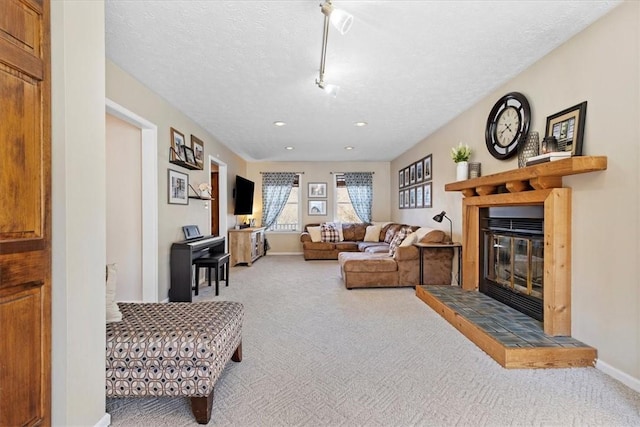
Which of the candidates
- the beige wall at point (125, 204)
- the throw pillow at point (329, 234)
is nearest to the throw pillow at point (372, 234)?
the throw pillow at point (329, 234)

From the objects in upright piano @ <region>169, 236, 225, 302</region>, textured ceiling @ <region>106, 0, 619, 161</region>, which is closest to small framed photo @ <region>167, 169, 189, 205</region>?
upright piano @ <region>169, 236, 225, 302</region>

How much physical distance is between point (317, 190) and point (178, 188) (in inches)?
181

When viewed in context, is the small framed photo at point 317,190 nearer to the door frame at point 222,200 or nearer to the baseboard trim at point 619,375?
the door frame at point 222,200

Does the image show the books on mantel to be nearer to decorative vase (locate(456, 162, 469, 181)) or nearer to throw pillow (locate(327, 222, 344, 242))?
decorative vase (locate(456, 162, 469, 181))

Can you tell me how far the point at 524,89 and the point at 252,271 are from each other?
493cm

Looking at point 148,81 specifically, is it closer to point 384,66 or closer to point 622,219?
point 384,66

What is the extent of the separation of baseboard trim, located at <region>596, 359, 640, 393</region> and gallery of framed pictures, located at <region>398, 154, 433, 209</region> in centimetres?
334

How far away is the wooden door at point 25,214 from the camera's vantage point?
1.14 metres

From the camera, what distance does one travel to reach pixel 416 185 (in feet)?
19.8

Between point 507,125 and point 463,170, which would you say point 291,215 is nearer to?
point 463,170

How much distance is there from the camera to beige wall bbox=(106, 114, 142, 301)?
11.4 feet

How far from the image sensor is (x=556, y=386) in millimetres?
1959

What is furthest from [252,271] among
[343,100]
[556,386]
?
[556,386]

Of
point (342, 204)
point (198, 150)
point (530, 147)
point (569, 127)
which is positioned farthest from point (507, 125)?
point (342, 204)
